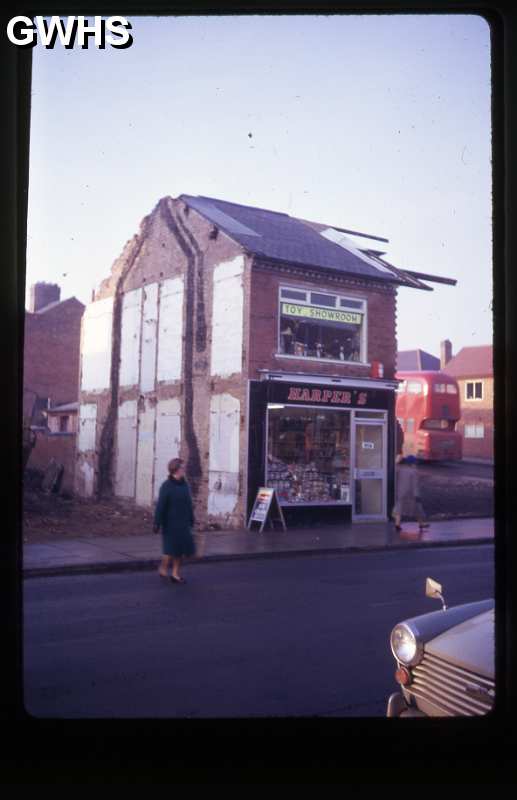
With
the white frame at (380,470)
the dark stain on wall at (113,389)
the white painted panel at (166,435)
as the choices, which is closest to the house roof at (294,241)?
the dark stain on wall at (113,389)

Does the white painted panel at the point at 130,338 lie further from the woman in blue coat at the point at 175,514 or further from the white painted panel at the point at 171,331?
the woman in blue coat at the point at 175,514

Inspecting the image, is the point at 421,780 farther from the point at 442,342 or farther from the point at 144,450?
the point at 442,342

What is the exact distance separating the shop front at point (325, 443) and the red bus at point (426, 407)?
4.45 feet

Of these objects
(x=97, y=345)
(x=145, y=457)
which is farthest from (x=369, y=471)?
(x=97, y=345)

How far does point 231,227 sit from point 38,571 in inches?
428

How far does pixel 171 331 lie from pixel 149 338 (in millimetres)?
1401

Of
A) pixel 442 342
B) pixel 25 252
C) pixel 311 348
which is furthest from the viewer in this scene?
A: pixel 442 342

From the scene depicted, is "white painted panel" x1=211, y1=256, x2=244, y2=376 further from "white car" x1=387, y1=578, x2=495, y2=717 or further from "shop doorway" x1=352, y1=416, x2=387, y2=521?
"white car" x1=387, y1=578, x2=495, y2=717

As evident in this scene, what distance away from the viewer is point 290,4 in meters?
3.39

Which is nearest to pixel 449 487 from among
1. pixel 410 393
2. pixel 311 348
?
pixel 410 393

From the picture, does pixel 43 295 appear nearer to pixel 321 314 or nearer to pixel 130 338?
pixel 130 338

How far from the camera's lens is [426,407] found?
21094 mm

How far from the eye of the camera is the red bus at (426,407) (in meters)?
20.8

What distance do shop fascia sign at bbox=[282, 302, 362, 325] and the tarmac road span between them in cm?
801
